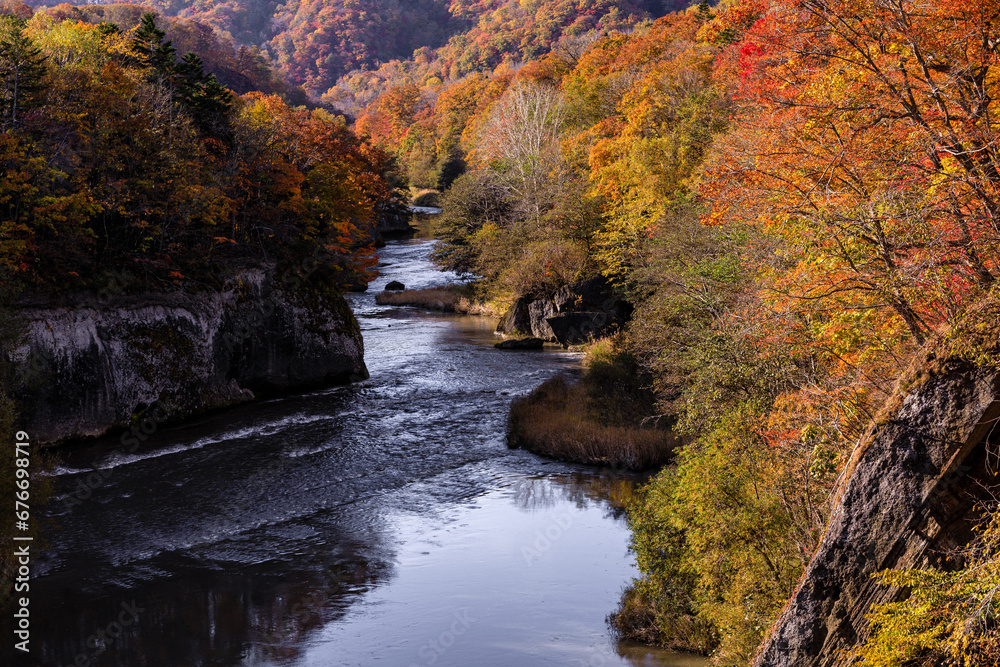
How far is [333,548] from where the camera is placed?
16.6 m

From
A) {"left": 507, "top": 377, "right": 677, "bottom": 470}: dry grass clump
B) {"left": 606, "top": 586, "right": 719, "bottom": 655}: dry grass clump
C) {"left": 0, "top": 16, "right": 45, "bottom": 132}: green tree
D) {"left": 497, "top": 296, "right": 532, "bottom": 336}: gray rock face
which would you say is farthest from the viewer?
{"left": 497, "top": 296, "right": 532, "bottom": 336}: gray rock face

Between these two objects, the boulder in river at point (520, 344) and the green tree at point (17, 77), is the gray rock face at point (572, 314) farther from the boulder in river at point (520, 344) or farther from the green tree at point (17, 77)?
the green tree at point (17, 77)

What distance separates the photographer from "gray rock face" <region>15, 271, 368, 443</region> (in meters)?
21.9

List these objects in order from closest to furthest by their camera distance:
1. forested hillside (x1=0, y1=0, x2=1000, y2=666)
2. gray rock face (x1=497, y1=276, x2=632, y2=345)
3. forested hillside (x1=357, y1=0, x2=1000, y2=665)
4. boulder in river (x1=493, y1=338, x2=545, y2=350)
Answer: forested hillside (x1=357, y1=0, x2=1000, y2=665), forested hillside (x1=0, y1=0, x2=1000, y2=666), boulder in river (x1=493, y1=338, x2=545, y2=350), gray rock face (x1=497, y1=276, x2=632, y2=345)

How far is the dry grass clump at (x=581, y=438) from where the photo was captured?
21891 millimetres

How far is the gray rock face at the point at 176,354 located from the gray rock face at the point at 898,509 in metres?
21.7

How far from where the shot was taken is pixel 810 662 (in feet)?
27.1

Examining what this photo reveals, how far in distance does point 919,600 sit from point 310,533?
13892 millimetres

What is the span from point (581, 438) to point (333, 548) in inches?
366

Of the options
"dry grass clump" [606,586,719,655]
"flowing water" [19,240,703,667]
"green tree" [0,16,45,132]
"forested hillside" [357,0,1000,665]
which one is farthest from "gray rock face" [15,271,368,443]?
"dry grass clump" [606,586,719,655]

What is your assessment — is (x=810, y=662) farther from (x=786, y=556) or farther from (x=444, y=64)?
(x=444, y=64)

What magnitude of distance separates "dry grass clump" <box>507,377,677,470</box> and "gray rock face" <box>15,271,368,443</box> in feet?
32.9

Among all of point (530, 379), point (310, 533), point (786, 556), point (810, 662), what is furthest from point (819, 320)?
point (530, 379)

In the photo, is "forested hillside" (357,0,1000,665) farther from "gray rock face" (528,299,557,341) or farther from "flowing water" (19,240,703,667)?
"gray rock face" (528,299,557,341)
